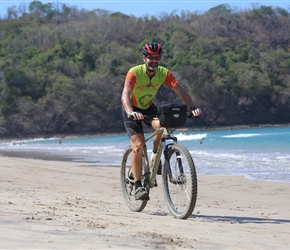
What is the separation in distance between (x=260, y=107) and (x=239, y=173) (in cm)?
7247

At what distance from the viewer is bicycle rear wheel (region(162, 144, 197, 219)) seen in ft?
20.5

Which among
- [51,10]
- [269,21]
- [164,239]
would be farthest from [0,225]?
[51,10]

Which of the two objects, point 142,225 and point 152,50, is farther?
point 152,50

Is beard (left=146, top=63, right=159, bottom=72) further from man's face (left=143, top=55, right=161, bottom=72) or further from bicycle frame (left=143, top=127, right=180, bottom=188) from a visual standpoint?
bicycle frame (left=143, top=127, right=180, bottom=188)

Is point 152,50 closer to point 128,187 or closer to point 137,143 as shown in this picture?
point 137,143

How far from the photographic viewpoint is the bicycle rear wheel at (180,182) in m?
6.25

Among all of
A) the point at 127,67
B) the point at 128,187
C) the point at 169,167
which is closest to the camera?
the point at 169,167

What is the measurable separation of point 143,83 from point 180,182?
1.03 meters

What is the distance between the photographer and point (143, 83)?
6.67 m

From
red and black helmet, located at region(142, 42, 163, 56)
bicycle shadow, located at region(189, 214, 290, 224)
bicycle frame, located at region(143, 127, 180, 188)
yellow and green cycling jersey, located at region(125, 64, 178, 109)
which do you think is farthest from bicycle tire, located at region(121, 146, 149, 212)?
red and black helmet, located at region(142, 42, 163, 56)

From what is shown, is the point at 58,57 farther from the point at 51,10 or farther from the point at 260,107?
the point at 51,10

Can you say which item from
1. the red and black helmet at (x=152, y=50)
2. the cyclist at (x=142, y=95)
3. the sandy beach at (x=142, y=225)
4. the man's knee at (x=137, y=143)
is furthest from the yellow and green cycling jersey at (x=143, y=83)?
the sandy beach at (x=142, y=225)

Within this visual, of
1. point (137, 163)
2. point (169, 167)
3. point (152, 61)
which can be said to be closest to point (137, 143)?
point (137, 163)

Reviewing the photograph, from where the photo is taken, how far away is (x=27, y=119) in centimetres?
7412
